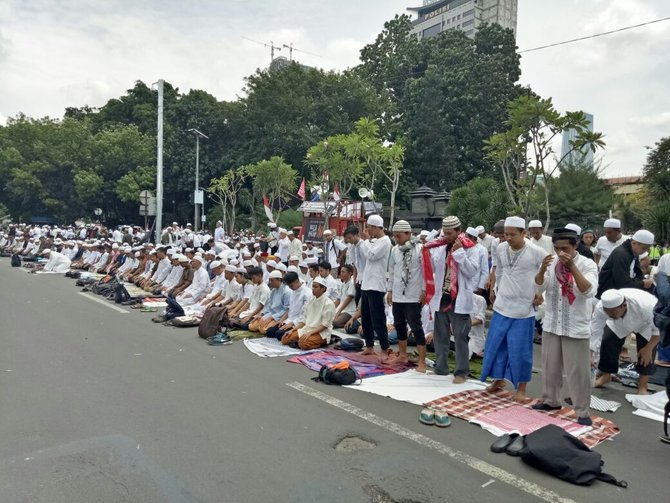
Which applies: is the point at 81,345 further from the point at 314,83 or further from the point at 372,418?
the point at 314,83

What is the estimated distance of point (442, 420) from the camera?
4.59 m

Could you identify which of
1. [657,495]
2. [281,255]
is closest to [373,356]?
[657,495]

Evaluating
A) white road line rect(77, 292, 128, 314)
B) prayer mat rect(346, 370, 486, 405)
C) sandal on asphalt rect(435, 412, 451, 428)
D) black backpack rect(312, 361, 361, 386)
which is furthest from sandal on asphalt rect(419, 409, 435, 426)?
white road line rect(77, 292, 128, 314)

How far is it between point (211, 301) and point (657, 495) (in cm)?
855

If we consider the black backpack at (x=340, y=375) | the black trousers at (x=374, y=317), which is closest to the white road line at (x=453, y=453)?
the black backpack at (x=340, y=375)

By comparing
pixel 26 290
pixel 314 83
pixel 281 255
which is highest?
pixel 314 83

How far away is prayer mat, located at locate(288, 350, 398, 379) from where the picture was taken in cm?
629

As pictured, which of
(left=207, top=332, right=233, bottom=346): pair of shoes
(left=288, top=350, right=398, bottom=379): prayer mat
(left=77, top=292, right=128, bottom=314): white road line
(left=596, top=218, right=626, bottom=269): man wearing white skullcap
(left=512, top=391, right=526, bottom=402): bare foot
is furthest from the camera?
(left=77, top=292, right=128, bottom=314): white road line

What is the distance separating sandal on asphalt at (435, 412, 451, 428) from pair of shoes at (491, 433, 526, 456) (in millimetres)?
501

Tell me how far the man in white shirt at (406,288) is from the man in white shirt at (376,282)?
264 millimetres

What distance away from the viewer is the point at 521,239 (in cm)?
530

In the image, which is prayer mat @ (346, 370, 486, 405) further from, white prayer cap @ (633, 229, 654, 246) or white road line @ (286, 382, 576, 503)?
white prayer cap @ (633, 229, 654, 246)

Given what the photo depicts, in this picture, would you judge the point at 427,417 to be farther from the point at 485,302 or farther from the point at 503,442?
the point at 485,302

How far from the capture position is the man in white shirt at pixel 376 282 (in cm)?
698
